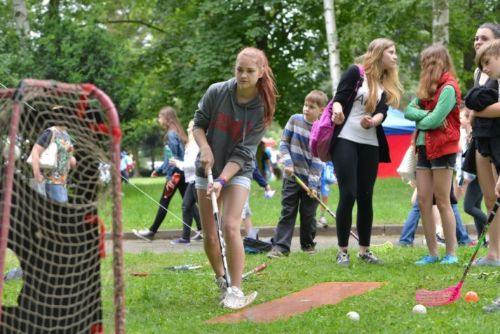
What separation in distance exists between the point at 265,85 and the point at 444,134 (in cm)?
208

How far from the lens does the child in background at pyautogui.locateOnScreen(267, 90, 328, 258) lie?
938 cm

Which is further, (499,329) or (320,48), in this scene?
(320,48)

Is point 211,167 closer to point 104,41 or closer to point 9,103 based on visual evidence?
point 9,103

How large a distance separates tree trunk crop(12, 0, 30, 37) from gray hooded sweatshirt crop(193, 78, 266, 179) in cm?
1668

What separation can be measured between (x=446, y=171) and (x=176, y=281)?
8.39ft

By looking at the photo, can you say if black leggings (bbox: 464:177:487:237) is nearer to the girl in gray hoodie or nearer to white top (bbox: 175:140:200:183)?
white top (bbox: 175:140:200:183)

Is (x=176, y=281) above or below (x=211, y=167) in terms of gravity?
below

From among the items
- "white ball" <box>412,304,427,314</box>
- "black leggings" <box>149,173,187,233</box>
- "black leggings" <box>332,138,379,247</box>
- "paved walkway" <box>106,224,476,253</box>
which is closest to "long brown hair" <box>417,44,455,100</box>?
"black leggings" <box>332,138,379,247</box>

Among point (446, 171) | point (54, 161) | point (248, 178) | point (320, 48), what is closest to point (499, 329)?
point (248, 178)

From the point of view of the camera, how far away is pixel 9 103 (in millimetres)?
3990

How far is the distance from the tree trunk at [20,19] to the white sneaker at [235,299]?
56.5ft

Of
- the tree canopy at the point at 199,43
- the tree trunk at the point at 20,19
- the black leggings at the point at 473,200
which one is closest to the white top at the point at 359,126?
the black leggings at the point at 473,200

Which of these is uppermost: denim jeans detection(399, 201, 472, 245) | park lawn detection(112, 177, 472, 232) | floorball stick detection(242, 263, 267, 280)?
floorball stick detection(242, 263, 267, 280)

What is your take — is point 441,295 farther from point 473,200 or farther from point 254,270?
point 473,200
